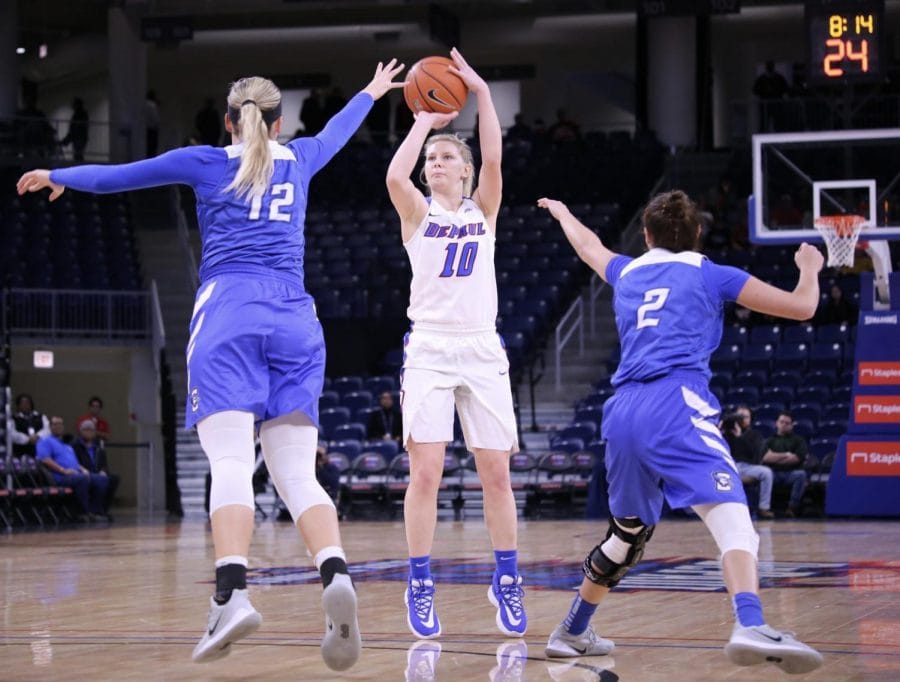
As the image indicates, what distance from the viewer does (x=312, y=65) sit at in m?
31.1

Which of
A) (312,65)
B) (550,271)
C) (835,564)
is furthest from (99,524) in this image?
(312,65)

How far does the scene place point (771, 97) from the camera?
78.0 ft

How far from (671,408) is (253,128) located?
1.63m

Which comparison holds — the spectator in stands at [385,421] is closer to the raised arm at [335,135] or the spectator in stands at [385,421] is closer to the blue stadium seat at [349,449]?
the blue stadium seat at [349,449]

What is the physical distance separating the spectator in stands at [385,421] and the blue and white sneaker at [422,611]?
1186 centimetres

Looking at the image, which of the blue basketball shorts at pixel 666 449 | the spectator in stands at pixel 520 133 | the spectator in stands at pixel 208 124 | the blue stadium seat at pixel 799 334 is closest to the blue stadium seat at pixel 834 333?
the blue stadium seat at pixel 799 334

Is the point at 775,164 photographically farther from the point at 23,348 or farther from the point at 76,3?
the point at 76,3

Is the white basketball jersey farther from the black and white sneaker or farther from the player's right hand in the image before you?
the black and white sneaker

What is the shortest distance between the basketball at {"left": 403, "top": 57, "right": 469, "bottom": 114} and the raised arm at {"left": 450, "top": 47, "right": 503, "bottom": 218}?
0.38ft

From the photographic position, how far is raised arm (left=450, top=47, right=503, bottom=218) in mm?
5742

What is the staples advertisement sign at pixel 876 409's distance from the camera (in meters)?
14.6

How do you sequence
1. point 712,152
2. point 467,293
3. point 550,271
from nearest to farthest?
point 467,293 → point 550,271 → point 712,152

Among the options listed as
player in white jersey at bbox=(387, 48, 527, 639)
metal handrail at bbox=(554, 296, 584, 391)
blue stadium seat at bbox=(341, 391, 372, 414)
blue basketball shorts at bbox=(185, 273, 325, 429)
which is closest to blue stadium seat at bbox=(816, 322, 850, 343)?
metal handrail at bbox=(554, 296, 584, 391)

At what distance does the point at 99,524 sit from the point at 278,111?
12483 millimetres
